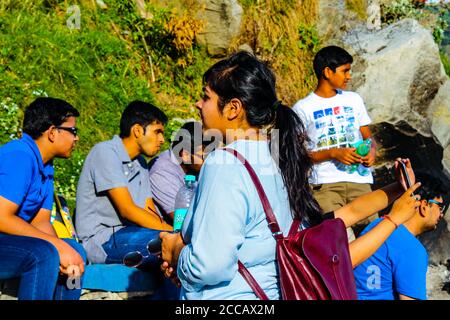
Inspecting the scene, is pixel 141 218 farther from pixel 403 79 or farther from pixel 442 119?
pixel 442 119

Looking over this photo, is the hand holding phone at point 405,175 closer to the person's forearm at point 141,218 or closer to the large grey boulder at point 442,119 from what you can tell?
the person's forearm at point 141,218

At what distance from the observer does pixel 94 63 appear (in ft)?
23.5

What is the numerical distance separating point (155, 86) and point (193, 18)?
0.98m

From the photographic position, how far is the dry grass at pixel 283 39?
8.34 m

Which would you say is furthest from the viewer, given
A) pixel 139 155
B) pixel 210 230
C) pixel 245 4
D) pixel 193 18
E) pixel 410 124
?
pixel 245 4

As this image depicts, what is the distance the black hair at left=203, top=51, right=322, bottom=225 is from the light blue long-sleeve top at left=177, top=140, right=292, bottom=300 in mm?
78

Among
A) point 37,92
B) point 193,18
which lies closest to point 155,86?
point 193,18

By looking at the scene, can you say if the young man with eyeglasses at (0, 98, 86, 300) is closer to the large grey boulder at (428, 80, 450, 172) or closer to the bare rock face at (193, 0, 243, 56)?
the bare rock face at (193, 0, 243, 56)

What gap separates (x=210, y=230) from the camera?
93.4 inches

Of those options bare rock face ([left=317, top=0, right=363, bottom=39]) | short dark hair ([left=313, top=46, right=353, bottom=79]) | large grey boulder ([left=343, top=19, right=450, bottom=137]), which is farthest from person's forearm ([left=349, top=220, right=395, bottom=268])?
bare rock face ([left=317, top=0, right=363, bottom=39])

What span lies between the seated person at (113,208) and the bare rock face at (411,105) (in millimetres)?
3381

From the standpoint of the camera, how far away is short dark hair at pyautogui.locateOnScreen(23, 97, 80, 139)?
417 centimetres

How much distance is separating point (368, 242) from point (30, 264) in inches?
70.4
